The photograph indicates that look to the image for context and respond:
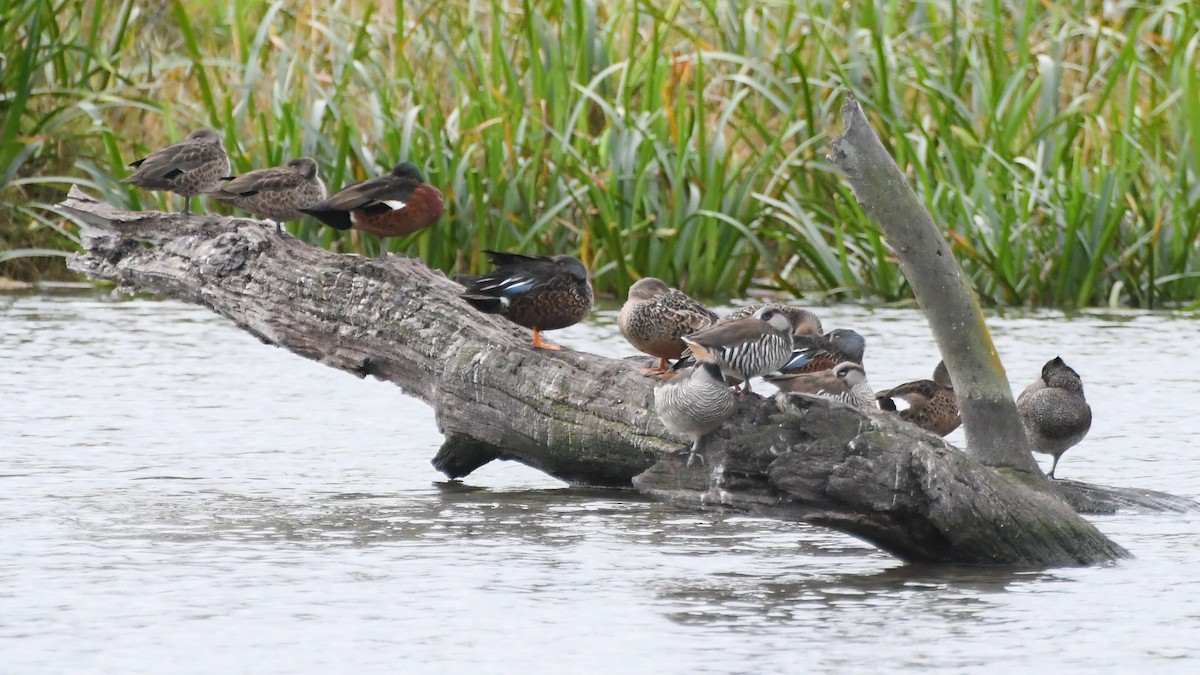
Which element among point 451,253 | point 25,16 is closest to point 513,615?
point 451,253

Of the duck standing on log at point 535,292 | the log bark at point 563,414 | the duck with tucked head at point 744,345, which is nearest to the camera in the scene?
the log bark at point 563,414

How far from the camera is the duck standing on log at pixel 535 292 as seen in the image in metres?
7.08

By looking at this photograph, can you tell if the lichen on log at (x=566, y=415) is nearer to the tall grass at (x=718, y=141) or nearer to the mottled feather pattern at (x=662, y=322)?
the mottled feather pattern at (x=662, y=322)

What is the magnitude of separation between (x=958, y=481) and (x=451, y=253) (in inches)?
307

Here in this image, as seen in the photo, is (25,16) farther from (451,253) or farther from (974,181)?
(974,181)

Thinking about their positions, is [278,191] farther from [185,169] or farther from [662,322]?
[662,322]

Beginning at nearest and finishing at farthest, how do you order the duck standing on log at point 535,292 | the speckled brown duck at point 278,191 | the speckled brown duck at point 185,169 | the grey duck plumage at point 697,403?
the grey duck plumage at point 697,403 < the duck standing on log at point 535,292 < the speckled brown duck at point 278,191 < the speckled brown duck at point 185,169

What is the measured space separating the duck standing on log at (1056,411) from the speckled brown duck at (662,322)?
1.20m

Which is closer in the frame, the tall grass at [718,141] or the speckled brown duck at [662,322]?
the speckled brown duck at [662,322]

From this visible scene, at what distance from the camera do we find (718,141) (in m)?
12.9

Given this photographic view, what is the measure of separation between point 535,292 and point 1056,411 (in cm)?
193

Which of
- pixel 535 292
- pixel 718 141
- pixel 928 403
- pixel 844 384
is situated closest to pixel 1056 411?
pixel 928 403

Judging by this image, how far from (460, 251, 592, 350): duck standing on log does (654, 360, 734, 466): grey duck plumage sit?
51.9 inches

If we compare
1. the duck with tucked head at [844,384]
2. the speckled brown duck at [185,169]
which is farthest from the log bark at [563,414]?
the duck with tucked head at [844,384]
